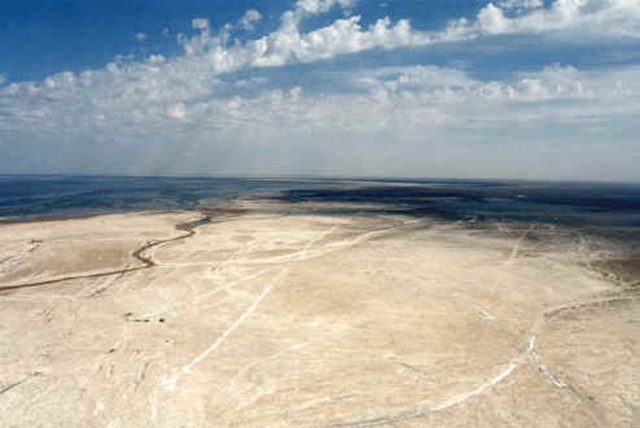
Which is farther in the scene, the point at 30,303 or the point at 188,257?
the point at 188,257

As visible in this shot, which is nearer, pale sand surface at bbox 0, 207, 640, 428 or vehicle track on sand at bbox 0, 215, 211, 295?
pale sand surface at bbox 0, 207, 640, 428

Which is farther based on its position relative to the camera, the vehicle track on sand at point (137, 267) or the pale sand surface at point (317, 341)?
the vehicle track on sand at point (137, 267)

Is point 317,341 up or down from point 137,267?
down

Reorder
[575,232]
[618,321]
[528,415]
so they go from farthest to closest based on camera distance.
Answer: [575,232], [618,321], [528,415]

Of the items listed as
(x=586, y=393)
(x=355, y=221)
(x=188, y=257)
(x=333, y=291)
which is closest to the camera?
(x=586, y=393)

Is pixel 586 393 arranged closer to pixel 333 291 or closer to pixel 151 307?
pixel 333 291

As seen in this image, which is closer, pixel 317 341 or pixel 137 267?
pixel 317 341

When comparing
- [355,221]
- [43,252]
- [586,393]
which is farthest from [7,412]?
[355,221]
